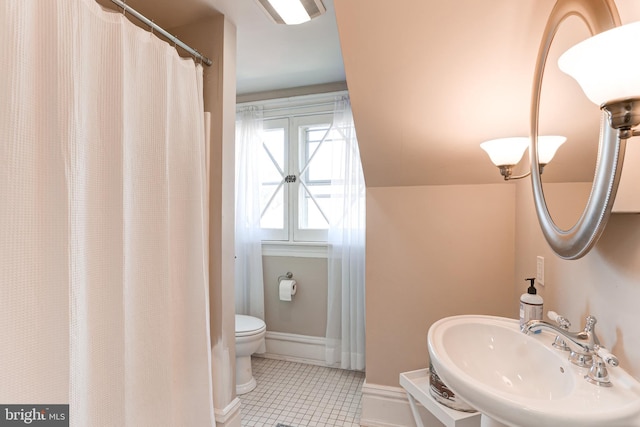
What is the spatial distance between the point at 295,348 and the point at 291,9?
8.03 feet

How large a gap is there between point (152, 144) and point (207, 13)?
2.86ft

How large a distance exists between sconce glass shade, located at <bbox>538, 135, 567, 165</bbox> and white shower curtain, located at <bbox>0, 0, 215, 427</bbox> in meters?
1.34

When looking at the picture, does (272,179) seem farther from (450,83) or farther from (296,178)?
(450,83)

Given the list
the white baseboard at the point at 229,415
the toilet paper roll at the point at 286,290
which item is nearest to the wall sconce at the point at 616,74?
the white baseboard at the point at 229,415

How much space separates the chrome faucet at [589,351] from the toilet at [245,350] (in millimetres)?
1765

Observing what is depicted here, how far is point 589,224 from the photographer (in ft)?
2.62

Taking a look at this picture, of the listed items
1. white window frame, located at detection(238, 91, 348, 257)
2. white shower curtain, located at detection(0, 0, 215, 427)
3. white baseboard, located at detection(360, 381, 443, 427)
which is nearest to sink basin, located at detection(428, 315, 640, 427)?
white baseboard, located at detection(360, 381, 443, 427)

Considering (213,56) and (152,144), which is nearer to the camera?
(152,144)

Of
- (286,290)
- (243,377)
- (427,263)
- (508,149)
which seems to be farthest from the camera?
(286,290)

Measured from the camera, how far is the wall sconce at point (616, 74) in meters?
0.58

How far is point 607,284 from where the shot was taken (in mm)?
854

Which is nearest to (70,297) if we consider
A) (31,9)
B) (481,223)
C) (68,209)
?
(68,209)

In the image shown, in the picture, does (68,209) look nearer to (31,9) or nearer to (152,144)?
(152,144)

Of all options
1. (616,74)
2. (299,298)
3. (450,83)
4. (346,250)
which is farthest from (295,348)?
(616,74)
